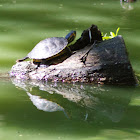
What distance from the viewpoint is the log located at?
9.78 ft

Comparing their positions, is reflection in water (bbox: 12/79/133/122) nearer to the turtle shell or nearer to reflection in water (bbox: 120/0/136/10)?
the turtle shell

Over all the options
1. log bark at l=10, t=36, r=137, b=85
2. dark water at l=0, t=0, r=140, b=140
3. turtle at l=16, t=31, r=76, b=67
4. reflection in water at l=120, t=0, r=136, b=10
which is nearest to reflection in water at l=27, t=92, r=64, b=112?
dark water at l=0, t=0, r=140, b=140

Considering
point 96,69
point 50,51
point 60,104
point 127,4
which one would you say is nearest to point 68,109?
point 60,104

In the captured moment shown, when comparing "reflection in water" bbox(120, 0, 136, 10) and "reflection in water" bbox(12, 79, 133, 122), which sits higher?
"reflection in water" bbox(120, 0, 136, 10)

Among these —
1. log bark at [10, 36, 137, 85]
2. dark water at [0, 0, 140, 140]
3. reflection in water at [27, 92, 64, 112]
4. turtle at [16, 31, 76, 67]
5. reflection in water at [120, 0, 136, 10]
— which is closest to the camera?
dark water at [0, 0, 140, 140]

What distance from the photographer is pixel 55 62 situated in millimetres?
3184

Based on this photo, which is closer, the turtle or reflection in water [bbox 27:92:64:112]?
reflection in water [bbox 27:92:64:112]

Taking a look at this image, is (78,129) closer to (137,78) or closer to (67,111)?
(67,111)

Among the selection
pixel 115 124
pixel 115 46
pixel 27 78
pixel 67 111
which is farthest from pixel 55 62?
pixel 115 124

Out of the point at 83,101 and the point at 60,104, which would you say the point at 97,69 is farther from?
the point at 60,104

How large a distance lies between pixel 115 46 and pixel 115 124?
0.94 m

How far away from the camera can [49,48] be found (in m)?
3.19

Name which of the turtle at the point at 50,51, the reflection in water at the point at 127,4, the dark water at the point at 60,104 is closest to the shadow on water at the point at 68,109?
the dark water at the point at 60,104

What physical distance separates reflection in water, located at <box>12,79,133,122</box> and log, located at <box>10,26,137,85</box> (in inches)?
2.6
